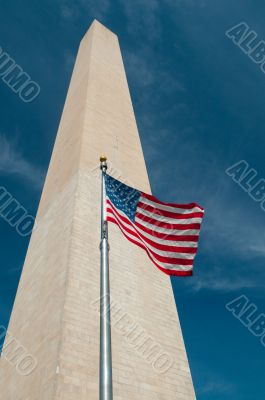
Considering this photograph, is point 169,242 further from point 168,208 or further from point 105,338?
point 105,338

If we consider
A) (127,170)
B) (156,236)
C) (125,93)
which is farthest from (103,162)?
(125,93)

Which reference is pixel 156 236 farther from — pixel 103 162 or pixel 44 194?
pixel 44 194

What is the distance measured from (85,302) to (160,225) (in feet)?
10.6

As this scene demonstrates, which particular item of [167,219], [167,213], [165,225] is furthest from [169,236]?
[167,213]

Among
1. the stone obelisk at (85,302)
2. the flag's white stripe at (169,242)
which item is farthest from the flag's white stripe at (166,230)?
the stone obelisk at (85,302)

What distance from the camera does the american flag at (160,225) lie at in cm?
977

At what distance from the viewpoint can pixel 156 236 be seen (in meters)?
10.0

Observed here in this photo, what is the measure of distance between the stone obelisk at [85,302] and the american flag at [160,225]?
2.84 metres

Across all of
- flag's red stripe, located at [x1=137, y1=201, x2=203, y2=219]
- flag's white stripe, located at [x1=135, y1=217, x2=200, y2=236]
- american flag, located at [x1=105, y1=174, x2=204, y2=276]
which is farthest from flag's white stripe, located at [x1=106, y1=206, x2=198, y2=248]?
flag's red stripe, located at [x1=137, y1=201, x2=203, y2=219]

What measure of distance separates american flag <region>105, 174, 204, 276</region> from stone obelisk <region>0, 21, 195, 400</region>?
2835 mm

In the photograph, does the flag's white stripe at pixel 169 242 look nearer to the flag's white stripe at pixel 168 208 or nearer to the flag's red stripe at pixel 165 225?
the flag's red stripe at pixel 165 225

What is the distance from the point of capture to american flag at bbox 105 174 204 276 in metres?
9.77

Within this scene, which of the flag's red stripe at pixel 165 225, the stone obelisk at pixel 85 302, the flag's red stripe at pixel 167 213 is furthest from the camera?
the flag's red stripe at pixel 167 213

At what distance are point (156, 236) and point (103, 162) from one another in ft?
7.58
